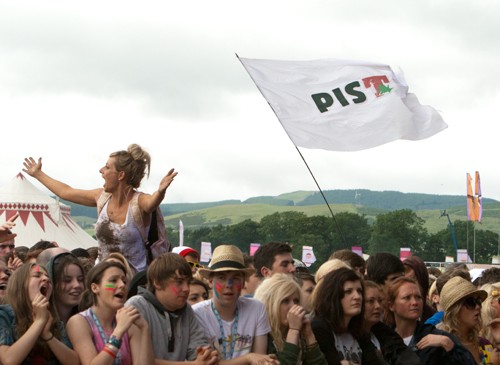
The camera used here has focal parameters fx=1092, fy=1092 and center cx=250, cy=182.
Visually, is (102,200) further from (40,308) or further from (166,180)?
(40,308)

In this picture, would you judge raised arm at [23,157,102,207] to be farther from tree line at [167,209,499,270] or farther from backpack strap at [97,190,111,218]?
tree line at [167,209,499,270]

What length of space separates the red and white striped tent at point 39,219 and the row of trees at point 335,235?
66.3m

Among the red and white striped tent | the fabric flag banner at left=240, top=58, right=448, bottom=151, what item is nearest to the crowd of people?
the fabric flag banner at left=240, top=58, right=448, bottom=151

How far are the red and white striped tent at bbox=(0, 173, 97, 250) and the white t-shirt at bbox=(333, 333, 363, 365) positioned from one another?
79.8ft

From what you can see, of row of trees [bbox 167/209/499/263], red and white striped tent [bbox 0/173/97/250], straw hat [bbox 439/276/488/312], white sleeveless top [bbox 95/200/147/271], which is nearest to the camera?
white sleeveless top [bbox 95/200/147/271]

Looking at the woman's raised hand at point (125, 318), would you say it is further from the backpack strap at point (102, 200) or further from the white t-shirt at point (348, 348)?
the backpack strap at point (102, 200)

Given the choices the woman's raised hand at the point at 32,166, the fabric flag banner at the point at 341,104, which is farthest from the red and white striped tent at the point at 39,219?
the woman's raised hand at the point at 32,166

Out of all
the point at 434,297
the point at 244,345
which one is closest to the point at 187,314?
the point at 244,345

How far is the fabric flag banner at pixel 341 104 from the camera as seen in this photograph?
13.8 m

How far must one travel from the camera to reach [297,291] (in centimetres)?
802

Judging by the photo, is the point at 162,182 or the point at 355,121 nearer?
the point at 162,182

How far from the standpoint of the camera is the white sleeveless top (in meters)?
8.70

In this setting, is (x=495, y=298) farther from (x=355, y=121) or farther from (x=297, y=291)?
(x=355, y=121)

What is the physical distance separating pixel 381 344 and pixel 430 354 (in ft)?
1.29
